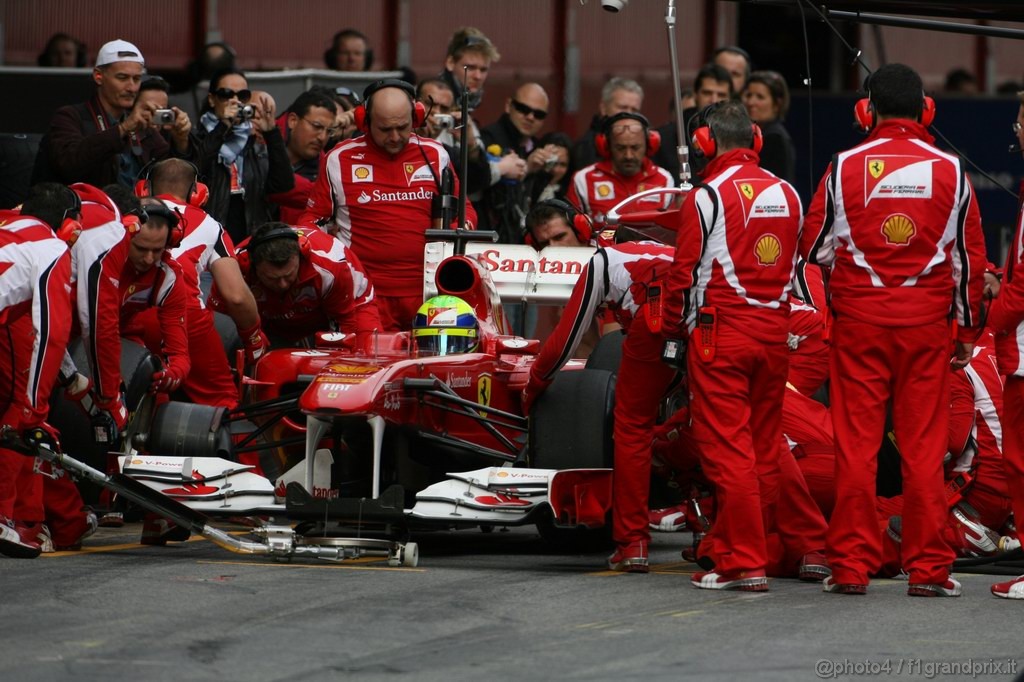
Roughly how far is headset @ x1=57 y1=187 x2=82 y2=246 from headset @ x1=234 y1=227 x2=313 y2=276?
1445 mm

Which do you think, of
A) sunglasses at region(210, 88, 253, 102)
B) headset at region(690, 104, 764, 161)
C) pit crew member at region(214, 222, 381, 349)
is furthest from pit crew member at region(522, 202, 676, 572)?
sunglasses at region(210, 88, 253, 102)

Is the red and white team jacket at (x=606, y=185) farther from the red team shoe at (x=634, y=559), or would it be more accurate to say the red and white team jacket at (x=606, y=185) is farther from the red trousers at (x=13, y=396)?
the red trousers at (x=13, y=396)

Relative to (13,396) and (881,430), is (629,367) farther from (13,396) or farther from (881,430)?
(13,396)

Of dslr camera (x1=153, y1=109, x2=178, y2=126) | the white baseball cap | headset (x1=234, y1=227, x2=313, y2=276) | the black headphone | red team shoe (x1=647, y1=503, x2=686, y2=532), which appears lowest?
red team shoe (x1=647, y1=503, x2=686, y2=532)

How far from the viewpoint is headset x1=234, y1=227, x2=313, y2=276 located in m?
10.3

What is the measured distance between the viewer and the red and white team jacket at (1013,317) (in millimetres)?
8039

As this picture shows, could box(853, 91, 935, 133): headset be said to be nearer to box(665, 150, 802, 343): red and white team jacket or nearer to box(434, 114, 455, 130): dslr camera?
box(665, 150, 802, 343): red and white team jacket

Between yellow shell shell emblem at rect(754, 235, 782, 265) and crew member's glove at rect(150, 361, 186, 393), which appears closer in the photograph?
yellow shell shell emblem at rect(754, 235, 782, 265)

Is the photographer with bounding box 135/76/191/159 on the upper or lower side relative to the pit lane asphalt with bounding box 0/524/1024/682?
upper

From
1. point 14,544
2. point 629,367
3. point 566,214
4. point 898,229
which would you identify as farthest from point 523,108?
point 14,544

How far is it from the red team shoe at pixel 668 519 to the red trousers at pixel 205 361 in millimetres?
2478

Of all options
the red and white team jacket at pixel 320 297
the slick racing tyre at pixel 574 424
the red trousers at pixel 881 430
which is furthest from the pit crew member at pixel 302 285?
the red trousers at pixel 881 430

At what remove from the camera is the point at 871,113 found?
8.40 m

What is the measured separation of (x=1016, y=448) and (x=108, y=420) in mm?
4344
